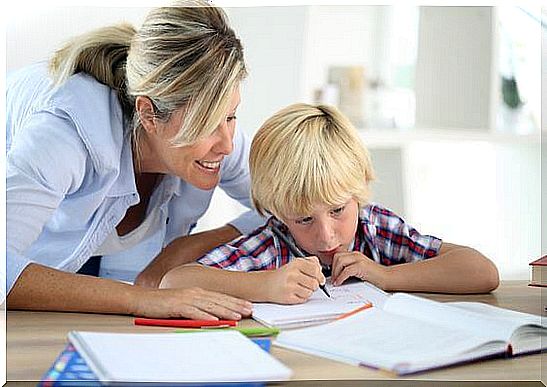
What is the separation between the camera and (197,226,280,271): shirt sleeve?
1130 millimetres

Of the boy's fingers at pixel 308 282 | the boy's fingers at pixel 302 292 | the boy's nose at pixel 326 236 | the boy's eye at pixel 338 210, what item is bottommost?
the boy's fingers at pixel 302 292

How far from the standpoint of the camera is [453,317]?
91cm

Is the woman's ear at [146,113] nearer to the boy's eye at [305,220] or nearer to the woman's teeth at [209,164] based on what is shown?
the woman's teeth at [209,164]

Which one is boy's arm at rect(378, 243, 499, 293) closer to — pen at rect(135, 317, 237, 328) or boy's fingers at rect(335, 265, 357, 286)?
boy's fingers at rect(335, 265, 357, 286)

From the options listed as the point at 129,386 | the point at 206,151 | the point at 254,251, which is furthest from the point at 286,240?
the point at 129,386

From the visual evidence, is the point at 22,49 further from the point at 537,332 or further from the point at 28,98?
the point at 537,332

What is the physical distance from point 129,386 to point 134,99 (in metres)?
0.50

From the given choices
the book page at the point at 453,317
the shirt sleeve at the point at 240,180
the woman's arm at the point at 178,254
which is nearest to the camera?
the book page at the point at 453,317

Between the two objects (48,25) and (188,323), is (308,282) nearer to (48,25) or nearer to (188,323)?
(188,323)

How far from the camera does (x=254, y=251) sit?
1182mm

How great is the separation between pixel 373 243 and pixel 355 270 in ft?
0.36

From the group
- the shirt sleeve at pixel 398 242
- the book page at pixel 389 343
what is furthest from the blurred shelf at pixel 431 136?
the book page at pixel 389 343

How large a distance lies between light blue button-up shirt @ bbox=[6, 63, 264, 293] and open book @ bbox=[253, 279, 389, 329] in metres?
0.28

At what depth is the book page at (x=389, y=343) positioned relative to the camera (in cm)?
78
